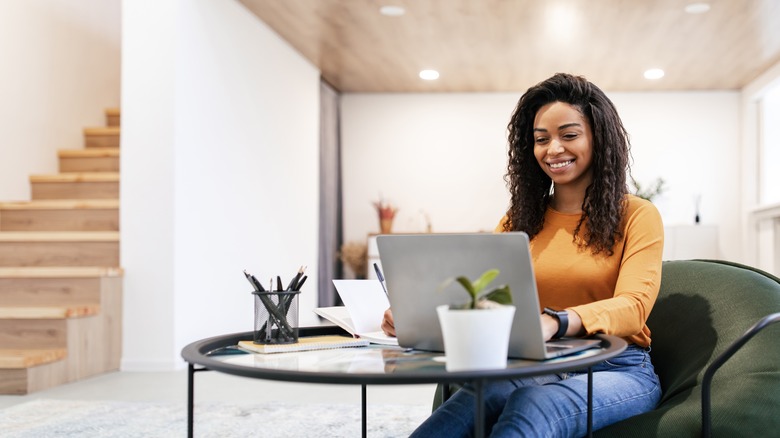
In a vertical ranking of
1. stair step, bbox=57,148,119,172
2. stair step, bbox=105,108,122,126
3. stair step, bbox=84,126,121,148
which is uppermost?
stair step, bbox=105,108,122,126

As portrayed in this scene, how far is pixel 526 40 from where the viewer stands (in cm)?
600

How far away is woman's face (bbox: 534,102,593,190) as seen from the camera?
1632 millimetres

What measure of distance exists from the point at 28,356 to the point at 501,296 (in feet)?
10.1

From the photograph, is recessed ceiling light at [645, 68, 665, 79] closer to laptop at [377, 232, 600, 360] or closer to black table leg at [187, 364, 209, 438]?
laptop at [377, 232, 600, 360]

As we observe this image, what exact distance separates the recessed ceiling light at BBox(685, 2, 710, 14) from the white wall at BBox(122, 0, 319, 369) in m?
2.94

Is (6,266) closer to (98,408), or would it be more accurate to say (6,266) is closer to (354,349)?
(98,408)

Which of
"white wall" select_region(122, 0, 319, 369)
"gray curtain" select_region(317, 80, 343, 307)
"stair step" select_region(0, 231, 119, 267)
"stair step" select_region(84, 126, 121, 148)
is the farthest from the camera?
"gray curtain" select_region(317, 80, 343, 307)

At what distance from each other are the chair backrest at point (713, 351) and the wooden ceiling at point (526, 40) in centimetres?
363

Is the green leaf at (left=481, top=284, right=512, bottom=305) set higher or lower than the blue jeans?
higher

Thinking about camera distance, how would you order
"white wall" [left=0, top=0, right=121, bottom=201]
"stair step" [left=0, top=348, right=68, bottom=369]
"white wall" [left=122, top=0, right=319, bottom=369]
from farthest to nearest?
1. "white wall" [left=0, top=0, right=121, bottom=201]
2. "white wall" [left=122, top=0, right=319, bottom=369]
3. "stair step" [left=0, top=348, right=68, bottom=369]

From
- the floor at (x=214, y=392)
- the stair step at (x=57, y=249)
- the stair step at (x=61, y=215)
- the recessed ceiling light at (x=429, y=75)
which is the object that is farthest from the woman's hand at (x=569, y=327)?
the recessed ceiling light at (x=429, y=75)

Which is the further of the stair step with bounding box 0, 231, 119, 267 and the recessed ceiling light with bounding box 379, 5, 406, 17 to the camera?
the recessed ceiling light with bounding box 379, 5, 406, 17

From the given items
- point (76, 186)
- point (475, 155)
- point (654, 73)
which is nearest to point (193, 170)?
point (76, 186)

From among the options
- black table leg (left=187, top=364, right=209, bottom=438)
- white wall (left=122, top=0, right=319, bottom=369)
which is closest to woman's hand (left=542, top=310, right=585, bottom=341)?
black table leg (left=187, top=364, right=209, bottom=438)
